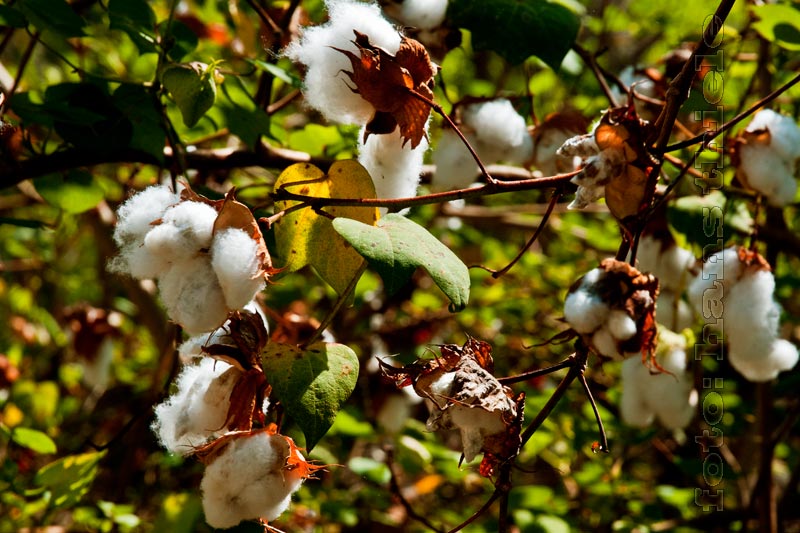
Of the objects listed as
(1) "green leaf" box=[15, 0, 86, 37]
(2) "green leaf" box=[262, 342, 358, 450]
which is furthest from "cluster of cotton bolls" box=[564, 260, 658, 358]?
(1) "green leaf" box=[15, 0, 86, 37]

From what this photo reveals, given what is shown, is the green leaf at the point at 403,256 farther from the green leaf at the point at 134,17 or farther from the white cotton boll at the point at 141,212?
the green leaf at the point at 134,17

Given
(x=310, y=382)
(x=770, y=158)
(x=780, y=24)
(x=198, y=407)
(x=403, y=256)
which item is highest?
(x=780, y=24)

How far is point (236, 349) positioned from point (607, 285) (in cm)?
34

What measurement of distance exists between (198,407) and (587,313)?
0.38m

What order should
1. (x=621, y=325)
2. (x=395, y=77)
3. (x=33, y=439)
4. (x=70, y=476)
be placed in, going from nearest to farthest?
(x=621, y=325), (x=395, y=77), (x=70, y=476), (x=33, y=439)

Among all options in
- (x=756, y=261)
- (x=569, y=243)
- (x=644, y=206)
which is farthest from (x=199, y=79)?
(x=569, y=243)

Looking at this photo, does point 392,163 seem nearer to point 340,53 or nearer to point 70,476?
point 340,53

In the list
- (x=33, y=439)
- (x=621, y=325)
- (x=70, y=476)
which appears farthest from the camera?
(x=33, y=439)

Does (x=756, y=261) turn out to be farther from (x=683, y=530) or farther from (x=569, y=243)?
(x=569, y=243)

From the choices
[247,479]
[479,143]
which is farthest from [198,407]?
[479,143]

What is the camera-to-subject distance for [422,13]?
3.78 ft

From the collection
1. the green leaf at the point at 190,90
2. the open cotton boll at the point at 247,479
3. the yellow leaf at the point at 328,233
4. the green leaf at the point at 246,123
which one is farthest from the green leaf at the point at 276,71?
the open cotton boll at the point at 247,479

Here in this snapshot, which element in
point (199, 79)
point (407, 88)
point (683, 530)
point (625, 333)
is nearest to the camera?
point (625, 333)

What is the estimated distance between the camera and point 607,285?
2.32ft
